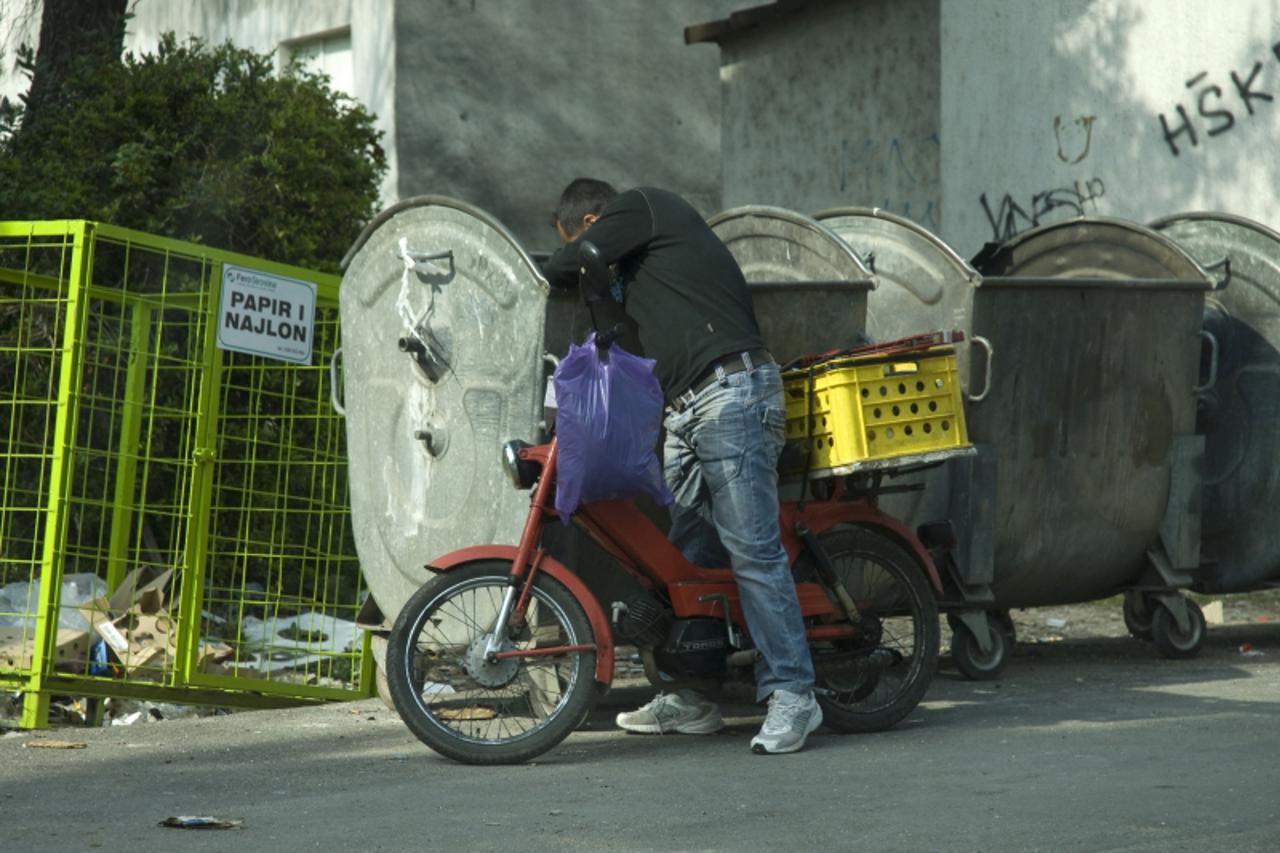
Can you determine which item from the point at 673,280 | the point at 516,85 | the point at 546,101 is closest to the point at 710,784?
the point at 673,280

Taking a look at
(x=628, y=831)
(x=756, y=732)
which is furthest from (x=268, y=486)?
(x=628, y=831)

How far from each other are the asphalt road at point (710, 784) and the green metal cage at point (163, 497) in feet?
1.44

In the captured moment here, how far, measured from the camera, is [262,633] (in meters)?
8.11

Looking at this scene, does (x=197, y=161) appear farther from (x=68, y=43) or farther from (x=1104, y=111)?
(x=1104, y=111)

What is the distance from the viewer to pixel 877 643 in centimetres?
624

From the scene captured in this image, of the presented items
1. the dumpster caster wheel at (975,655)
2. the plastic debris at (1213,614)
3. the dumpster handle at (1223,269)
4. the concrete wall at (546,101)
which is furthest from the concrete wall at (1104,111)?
the concrete wall at (546,101)

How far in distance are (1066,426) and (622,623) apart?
2394 mm

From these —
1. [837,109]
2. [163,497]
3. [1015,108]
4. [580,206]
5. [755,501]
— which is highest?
[837,109]

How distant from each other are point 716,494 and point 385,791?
1328mm

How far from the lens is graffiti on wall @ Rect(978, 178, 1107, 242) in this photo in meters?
11.3

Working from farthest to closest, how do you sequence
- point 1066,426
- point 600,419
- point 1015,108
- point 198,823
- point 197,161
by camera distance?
point 1015,108 < point 197,161 < point 1066,426 < point 600,419 < point 198,823

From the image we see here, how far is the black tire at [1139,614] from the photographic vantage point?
821 centimetres

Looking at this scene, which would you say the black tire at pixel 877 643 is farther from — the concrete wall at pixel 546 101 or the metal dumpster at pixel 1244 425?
the concrete wall at pixel 546 101

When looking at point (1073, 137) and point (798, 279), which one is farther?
point (1073, 137)
